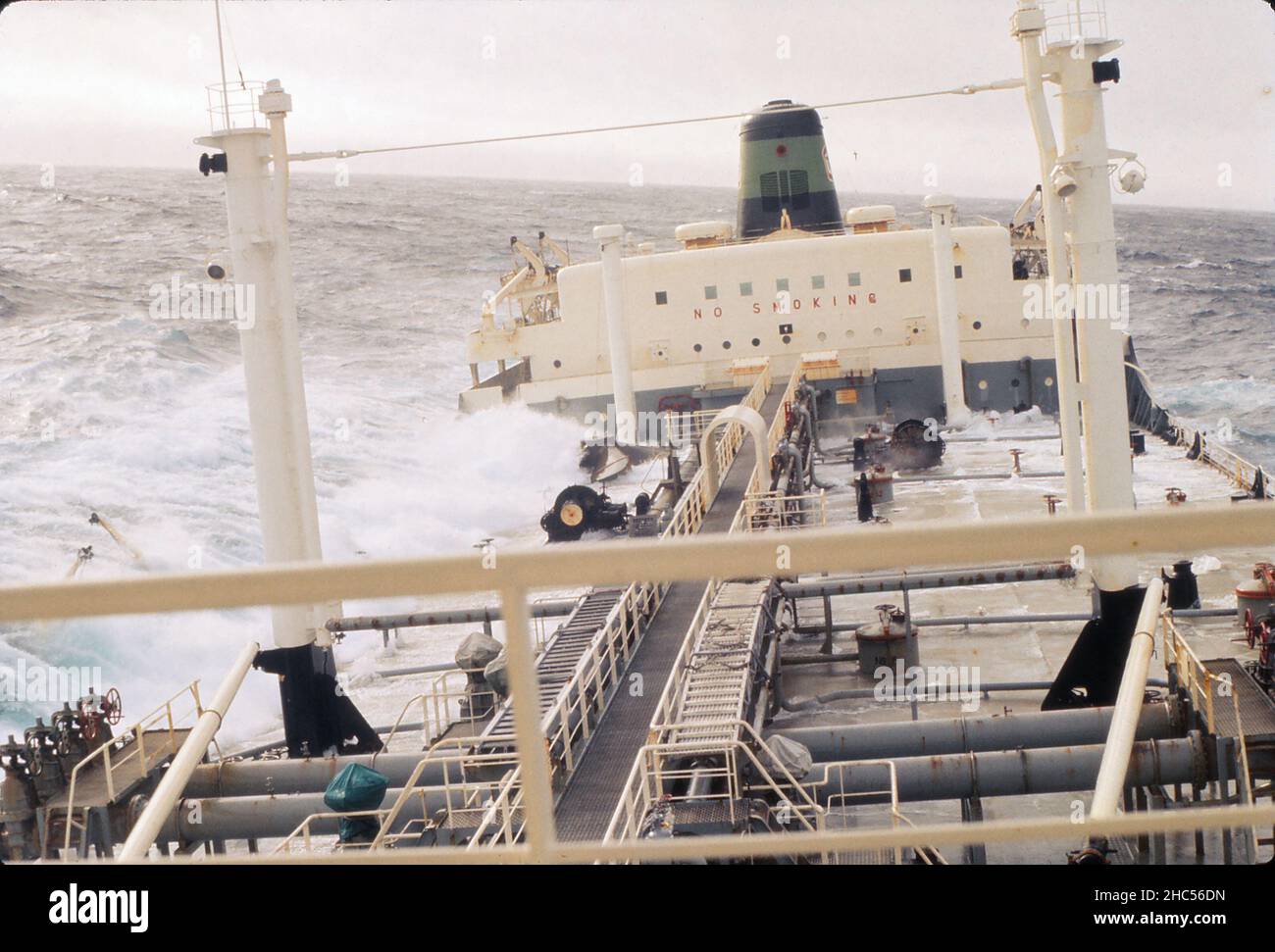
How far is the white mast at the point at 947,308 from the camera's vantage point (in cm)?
2853

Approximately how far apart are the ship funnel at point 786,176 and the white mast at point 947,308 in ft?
22.0

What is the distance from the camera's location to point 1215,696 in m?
10.2

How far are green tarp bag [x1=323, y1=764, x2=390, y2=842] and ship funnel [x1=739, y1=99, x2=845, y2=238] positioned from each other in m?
30.6

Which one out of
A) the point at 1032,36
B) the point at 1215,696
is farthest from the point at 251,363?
the point at 1215,696

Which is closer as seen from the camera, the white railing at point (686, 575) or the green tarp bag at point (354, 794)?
the white railing at point (686, 575)

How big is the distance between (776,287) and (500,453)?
883 centimetres

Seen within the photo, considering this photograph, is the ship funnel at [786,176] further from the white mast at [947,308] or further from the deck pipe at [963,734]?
the deck pipe at [963,734]

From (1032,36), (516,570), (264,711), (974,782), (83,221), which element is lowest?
(264,711)

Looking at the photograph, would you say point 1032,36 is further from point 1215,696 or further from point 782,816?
point 782,816

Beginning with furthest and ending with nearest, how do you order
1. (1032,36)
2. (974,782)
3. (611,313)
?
(611,313) < (1032,36) < (974,782)

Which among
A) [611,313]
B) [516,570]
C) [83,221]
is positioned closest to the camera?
[516,570]

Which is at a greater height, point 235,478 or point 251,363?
point 251,363

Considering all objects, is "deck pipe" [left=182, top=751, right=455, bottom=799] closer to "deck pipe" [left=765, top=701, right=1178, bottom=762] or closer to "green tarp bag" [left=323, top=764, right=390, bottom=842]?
"green tarp bag" [left=323, top=764, right=390, bottom=842]
